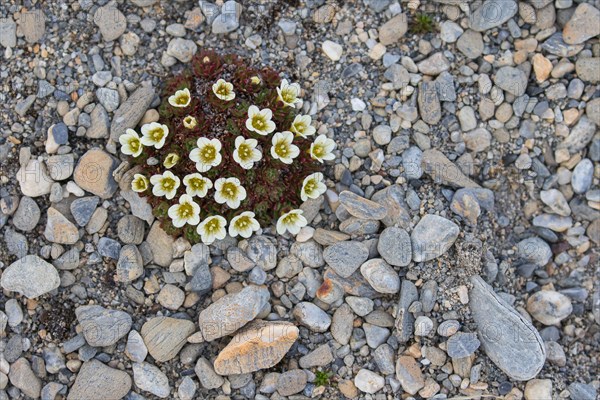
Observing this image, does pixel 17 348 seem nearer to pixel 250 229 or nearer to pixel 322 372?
pixel 250 229

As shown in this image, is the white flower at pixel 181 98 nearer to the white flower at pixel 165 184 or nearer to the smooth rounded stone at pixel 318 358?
the white flower at pixel 165 184

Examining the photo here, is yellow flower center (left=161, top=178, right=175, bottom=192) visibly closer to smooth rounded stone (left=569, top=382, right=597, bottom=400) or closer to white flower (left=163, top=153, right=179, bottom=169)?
white flower (left=163, top=153, right=179, bottom=169)

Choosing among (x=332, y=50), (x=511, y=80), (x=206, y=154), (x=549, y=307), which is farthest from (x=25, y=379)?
(x=511, y=80)

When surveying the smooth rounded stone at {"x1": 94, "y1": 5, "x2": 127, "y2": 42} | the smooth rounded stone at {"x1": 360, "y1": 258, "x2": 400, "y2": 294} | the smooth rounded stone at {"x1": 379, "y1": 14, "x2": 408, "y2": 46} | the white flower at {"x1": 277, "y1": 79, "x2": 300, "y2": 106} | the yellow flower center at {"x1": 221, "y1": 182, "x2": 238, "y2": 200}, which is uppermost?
the smooth rounded stone at {"x1": 94, "y1": 5, "x2": 127, "y2": 42}

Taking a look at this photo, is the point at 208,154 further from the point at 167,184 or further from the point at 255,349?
the point at 255,349

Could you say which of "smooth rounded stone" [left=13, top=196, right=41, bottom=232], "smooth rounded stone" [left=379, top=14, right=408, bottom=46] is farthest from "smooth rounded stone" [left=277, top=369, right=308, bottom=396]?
"smooth rounded stone" [left=379, top=14, right=408, bottom=46]

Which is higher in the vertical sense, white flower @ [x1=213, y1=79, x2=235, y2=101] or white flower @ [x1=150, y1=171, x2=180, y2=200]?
white flower @ [x1=213, y1=79, x2=235, y2=101]

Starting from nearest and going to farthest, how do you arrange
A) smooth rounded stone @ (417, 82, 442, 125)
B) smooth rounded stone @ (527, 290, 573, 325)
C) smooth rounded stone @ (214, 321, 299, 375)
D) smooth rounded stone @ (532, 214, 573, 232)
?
smooth rounded stone @ (214, 321, 299, 375)
smooth rounded stone @ (527, 290, 573, 325)
smooth rounded stone @ (417, 82, 442, 125)
smooth rounded stone @ (532, 214, 573, 232)

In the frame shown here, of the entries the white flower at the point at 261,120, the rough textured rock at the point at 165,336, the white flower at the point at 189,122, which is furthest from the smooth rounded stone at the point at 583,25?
the rough textured rock at the point at 165,336
